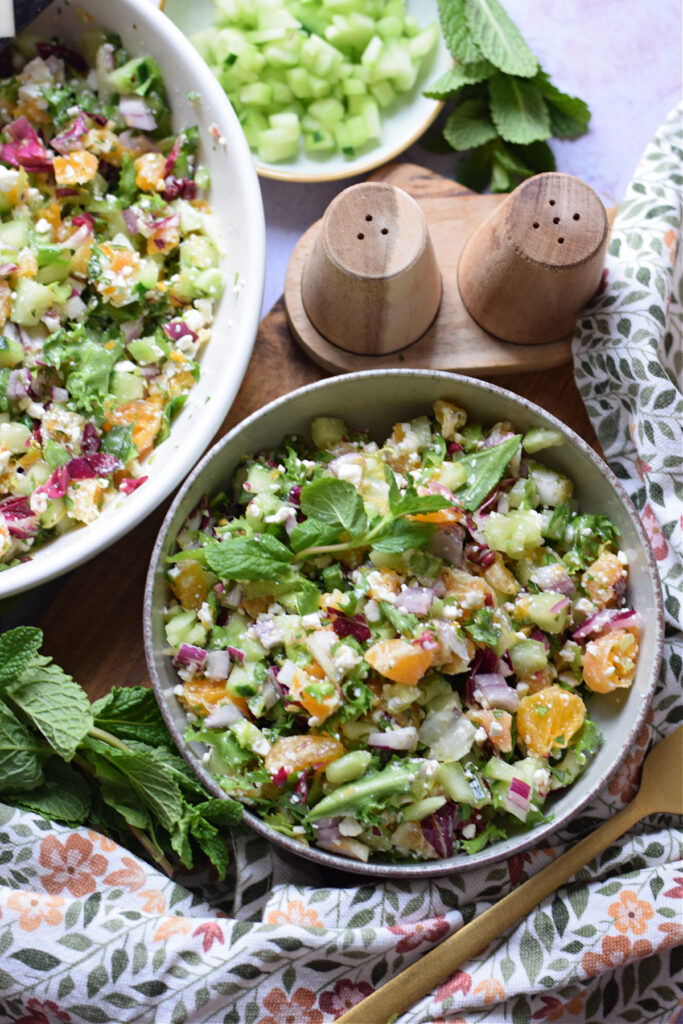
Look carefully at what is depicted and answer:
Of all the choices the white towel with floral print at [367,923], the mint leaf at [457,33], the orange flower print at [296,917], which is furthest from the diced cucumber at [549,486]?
the mint leaf at [457,33]

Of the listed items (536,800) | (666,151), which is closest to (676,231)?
(666,151)

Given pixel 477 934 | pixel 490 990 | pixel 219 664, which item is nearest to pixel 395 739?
pixel 219 664

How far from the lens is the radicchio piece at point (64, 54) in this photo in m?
2.26

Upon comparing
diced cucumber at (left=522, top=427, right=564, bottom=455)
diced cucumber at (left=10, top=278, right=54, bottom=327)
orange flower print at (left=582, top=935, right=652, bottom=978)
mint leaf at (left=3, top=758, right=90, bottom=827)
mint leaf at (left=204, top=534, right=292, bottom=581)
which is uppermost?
diced cucumber at (left=10, top=278, right=54, bottom=327)

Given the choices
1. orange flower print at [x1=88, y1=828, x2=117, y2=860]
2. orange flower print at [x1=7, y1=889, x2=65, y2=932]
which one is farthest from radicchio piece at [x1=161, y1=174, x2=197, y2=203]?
orange flower print at [x1=7, y1=889, x2=65, y2=932]

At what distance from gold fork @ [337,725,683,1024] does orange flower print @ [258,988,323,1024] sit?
0.07 meters

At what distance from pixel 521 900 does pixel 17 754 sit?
3.68 ft

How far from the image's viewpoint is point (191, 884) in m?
2.12

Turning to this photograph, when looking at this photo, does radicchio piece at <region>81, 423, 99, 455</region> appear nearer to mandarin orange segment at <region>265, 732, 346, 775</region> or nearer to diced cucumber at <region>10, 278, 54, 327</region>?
diced cucumber at <region>10, 278, 54, 327</region>

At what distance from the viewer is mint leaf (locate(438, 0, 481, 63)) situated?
2.42 m

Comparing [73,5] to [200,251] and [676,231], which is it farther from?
[676,231]

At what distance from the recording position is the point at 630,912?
204cm

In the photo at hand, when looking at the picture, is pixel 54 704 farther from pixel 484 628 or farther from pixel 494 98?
pixel 494 98

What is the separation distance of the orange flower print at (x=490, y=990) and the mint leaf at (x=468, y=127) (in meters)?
1.98
